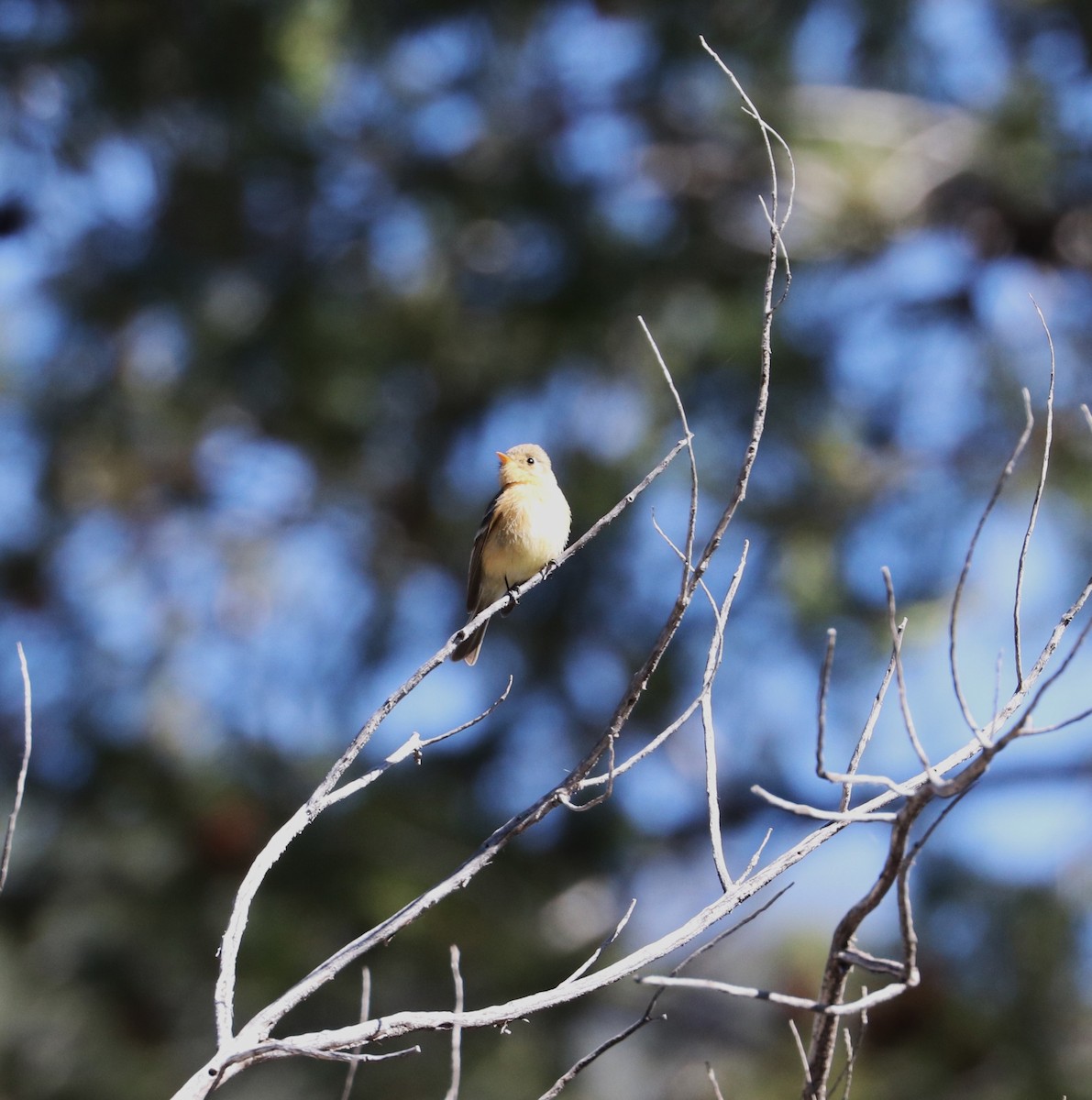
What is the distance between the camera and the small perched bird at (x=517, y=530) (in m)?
4.42

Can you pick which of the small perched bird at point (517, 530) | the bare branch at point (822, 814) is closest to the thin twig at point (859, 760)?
the bare branch at point (822, 814)

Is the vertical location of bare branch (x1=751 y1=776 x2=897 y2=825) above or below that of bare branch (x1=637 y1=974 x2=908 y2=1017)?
above

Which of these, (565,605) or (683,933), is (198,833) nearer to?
(565,605)

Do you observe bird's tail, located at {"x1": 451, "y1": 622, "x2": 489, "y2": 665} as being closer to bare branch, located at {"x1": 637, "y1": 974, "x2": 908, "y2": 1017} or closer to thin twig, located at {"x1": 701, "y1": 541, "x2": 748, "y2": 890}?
thin twig, located at {"x1": 701, "y1": 541, "x2": 748, "y2": 890}

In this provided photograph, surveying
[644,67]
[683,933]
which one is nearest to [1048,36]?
[644,67]

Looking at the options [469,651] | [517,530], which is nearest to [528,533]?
[517,530]

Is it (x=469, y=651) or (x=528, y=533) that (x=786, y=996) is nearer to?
(x=528, y=533)

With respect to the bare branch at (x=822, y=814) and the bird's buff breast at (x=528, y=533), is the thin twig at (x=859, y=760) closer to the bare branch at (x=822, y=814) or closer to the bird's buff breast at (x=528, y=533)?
the bare branch at (x=822, y=814)

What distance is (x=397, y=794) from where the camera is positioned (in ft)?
19.9

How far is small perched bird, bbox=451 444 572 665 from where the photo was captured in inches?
174

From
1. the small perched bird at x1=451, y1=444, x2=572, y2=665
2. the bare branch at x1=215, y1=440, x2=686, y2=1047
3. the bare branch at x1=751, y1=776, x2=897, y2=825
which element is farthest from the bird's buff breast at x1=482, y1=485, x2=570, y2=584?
the bare branch at x1=751, y1=776, x2=897, y2=825

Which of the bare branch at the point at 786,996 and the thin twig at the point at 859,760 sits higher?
the thin twig at the point at 859,760

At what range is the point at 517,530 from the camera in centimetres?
443

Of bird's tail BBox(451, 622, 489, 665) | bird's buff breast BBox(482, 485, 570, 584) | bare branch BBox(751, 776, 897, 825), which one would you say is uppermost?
bird's buff breast BBox(482, 485, 570, 584)
